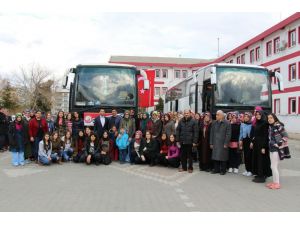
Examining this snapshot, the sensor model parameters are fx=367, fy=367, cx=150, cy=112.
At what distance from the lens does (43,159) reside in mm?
11688

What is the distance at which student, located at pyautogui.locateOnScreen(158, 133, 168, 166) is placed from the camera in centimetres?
1166

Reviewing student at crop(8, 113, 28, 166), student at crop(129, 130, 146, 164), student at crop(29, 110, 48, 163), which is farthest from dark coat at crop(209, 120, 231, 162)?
student at crop(8, 113, 28, 166)

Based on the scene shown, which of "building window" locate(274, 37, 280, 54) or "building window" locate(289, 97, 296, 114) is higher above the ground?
"building window" locate(274, 37, 280, 54)

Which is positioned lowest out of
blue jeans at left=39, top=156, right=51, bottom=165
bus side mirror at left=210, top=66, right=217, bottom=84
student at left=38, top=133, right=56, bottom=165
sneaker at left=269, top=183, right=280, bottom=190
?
sneaker at left=269, top=183, right=280, bottom=190

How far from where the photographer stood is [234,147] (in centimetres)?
1062

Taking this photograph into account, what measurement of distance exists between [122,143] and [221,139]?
3628mm

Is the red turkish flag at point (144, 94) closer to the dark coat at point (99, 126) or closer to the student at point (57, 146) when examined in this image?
the dark coat at point (99, 126)

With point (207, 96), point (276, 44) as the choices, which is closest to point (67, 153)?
point (207, 96)

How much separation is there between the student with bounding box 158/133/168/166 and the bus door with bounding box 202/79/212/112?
289 centimetres

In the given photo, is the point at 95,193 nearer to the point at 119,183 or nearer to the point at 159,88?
the point at 119,183

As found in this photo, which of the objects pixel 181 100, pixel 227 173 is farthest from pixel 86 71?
pixel 181 100

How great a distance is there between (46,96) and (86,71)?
55.7m

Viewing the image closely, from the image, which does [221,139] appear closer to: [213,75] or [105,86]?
[213,75]

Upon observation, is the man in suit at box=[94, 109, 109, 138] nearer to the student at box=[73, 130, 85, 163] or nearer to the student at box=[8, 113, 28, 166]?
the student at box=[73, 130, 85, 163]
